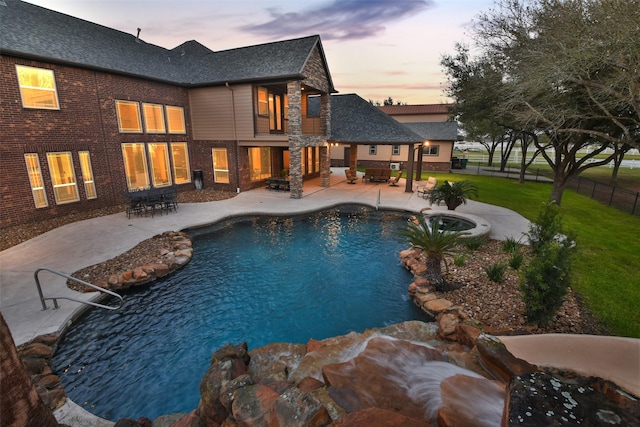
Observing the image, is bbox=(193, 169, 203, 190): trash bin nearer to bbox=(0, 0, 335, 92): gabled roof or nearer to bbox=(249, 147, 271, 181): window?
bbox=(249, 147, 271, 181): window

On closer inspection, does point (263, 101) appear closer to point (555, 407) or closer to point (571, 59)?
point (571, 59)

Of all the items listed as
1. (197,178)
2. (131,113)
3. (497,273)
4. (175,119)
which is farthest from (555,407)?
(175,119)

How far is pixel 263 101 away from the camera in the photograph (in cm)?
1722

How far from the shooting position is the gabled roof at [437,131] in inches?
1124

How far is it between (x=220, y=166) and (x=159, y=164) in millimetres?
3253

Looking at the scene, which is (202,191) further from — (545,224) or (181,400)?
(545,224)

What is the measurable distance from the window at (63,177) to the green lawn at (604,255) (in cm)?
1739

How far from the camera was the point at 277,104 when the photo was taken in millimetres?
18922

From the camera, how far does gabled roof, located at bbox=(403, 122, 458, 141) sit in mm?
28547

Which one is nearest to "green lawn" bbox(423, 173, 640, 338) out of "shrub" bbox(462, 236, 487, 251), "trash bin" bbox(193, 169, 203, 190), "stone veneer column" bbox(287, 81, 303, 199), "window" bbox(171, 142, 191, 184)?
"shrub" bbox(462, 236, 487, 251)

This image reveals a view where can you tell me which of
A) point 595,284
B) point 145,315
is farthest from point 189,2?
point 595,284

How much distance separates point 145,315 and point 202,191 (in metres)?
12.2

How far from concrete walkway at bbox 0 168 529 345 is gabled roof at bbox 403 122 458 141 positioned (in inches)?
483

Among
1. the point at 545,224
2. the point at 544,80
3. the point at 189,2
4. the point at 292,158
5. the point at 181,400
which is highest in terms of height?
the point at 189,2
